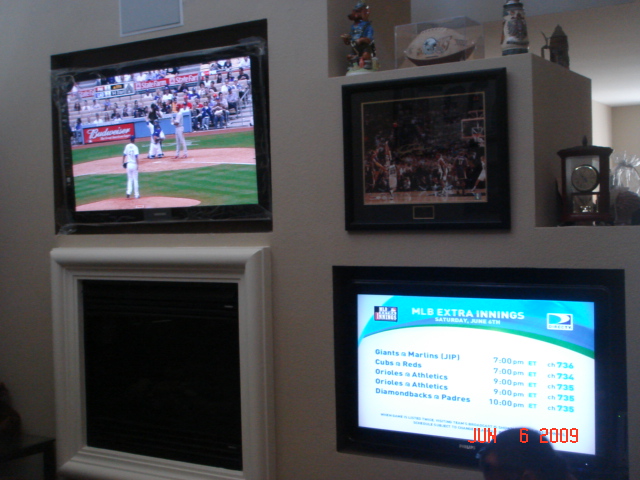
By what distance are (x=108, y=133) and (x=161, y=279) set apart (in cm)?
71

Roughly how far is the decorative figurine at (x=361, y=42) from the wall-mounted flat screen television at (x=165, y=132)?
37 cm

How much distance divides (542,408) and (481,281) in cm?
46

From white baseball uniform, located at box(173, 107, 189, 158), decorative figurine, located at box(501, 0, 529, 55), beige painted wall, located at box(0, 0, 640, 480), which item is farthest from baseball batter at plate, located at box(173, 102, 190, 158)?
decorative figurine, located at box(501, 0, 529, 55)

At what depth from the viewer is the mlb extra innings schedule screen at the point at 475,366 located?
1967 mm

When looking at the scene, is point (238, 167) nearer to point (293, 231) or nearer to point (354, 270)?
point (293, 231)

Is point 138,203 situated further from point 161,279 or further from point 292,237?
point 292,237

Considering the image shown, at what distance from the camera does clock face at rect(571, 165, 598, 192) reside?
6.57 ft

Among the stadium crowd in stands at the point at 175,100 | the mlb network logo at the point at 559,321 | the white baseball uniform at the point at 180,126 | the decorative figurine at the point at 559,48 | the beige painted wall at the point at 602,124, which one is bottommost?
the mlb network logo at the point at 559,321

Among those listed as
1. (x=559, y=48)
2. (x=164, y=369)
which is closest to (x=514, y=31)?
(x=559, y=48)

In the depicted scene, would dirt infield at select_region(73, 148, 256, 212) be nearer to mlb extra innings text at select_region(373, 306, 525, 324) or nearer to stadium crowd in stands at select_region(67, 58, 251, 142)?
stadium crowd in stands at select_region(67, 58, 251, 142)

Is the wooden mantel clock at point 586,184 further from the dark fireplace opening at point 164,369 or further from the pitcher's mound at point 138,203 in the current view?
the pitcher's mound at point 138,203

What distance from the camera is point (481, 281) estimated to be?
217cm

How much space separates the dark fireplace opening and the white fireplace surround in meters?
0.04

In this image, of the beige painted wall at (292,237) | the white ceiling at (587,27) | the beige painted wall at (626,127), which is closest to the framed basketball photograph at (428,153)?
the beige painted wall at (292,237)
